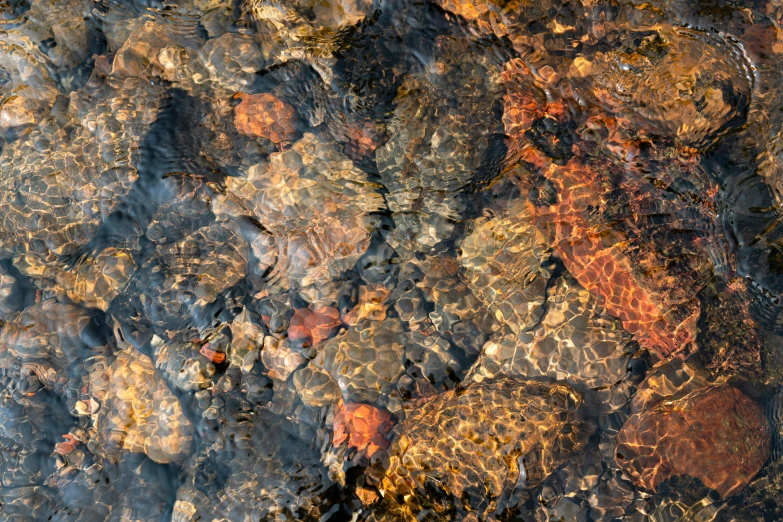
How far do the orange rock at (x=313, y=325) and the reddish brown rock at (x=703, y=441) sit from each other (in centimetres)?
220

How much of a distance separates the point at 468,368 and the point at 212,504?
79.6 inches

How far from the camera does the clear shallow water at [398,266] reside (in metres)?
3.60

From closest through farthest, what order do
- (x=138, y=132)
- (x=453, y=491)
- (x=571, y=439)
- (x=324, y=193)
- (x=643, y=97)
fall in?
(x=453, y=491) < (x=571, y=439) < (x=643, y=97) < (x=324, y=193) < (x=138, y=132)

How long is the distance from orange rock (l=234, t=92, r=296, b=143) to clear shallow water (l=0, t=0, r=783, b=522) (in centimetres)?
3

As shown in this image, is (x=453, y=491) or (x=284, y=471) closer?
(x=453, y=491)

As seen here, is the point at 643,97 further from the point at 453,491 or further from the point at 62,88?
the point at 62,88

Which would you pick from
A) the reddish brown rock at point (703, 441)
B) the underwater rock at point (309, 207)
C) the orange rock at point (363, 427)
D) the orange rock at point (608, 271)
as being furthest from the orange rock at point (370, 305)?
the reddish brown rock at point (703, 441)

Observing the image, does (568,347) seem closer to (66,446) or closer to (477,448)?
(477,448)

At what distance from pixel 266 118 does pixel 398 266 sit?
5.42 feet

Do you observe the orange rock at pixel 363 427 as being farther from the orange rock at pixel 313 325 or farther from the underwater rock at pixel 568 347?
the underwater rock at pixel 568 347

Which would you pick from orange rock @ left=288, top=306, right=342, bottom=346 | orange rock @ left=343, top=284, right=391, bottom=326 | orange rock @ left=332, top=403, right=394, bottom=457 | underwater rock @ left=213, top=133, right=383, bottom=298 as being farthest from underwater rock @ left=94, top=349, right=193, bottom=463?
orange rock @ left=343, top=284, right=391, bottom=326

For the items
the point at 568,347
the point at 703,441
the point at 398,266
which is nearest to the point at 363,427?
the point at 398,266

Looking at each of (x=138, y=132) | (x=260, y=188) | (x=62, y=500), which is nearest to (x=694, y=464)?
(x=260, y=188)

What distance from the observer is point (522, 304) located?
3.92 metres
